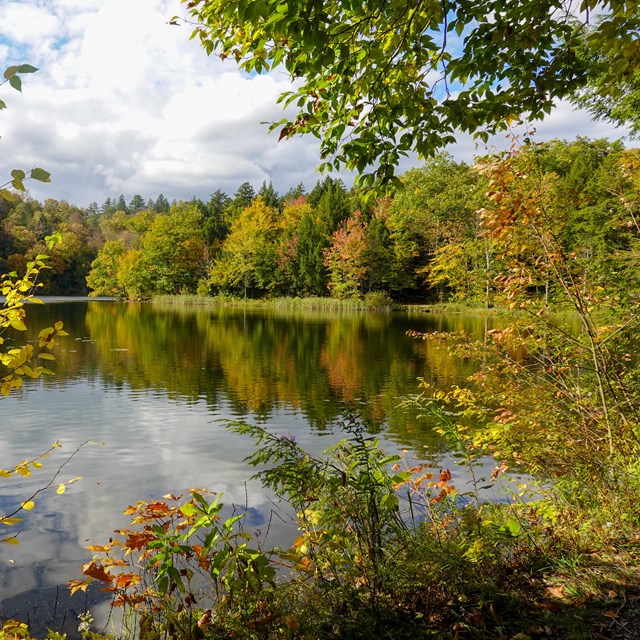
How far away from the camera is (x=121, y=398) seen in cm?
1277

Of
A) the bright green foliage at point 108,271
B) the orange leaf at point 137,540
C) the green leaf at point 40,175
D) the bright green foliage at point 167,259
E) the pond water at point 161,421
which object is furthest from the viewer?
the bright green foliage at point 108,271

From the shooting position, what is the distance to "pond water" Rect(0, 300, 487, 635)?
5375mm

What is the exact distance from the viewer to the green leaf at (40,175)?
201 centimetres

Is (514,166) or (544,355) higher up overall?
(514,166)

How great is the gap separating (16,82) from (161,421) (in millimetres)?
9765

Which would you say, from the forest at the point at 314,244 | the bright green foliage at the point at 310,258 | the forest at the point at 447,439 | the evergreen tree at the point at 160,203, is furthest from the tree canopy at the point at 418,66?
the evergreen tree at the point at 160,203

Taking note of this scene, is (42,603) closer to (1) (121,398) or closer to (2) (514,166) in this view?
(2) (514,166)

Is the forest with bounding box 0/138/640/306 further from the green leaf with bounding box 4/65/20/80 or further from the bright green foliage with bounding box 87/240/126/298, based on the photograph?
the green leaf with bounding box 4/65/20/80

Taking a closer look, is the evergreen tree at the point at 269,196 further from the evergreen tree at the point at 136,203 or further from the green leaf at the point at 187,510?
the evergreen tree at the point at 136,203

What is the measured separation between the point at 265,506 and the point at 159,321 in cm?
3065

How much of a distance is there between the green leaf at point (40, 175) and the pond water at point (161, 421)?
2120 mm

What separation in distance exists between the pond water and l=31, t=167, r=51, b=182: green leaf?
2120mm

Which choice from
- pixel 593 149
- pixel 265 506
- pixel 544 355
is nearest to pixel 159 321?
pixel 265 506

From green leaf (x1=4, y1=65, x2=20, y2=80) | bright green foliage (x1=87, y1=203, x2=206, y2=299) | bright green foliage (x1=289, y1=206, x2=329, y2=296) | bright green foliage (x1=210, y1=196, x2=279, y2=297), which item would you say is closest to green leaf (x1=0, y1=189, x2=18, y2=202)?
green leaf (x1=4, y1=65, x2=20, y2=80)
